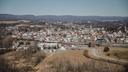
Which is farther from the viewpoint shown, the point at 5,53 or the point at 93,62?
the point at 5,53

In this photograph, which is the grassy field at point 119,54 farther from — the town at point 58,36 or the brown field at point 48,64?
the town at point 58,36

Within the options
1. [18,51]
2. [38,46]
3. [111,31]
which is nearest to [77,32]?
[111,31]

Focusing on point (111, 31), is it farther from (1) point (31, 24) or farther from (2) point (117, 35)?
(1) point (31, 24)

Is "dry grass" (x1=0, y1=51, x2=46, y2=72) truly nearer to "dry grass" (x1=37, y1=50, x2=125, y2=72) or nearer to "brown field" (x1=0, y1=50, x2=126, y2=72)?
"brown field" (x1=0, y1=50, x2=126, y2=72)

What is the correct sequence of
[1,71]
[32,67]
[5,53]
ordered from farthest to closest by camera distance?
[5,53] → [32,67] → [1,71]

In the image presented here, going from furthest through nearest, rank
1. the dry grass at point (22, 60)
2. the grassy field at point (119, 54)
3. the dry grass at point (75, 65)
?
the grassy field at point (119, 54) → the dry grass at point (22, 60) → the dry grass at point (75, 65)

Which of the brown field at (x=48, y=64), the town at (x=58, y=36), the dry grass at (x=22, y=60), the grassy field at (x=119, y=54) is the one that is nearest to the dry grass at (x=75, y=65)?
the brown field at (x=48, y=64)

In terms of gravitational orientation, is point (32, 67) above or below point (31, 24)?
below

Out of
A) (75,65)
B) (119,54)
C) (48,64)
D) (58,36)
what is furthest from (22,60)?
(58,36)

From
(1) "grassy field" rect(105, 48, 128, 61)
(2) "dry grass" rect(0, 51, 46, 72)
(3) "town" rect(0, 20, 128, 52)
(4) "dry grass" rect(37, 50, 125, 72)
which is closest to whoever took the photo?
(4) "dry grass" rect(37, 50, 125, 72)

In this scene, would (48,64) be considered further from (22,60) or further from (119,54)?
(119,54)

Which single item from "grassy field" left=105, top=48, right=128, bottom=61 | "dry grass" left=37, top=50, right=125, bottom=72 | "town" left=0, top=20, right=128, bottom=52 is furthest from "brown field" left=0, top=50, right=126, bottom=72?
"town" left=0, top=20, right=128, bottom=52
